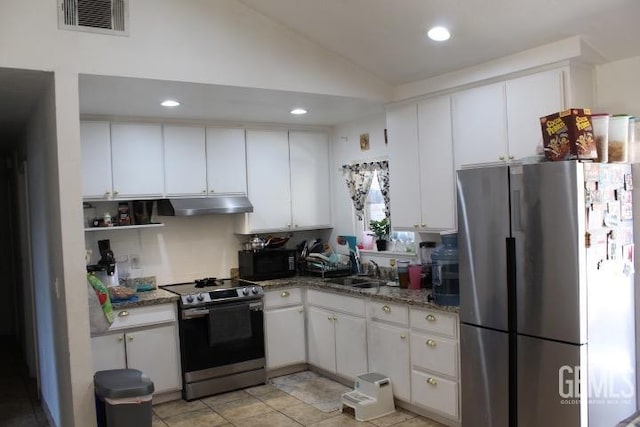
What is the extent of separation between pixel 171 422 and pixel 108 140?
233 centimetres

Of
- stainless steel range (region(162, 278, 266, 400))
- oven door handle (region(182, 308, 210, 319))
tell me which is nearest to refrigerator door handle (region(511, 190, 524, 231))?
stainless steel range (region(162, 278, 266, 400))

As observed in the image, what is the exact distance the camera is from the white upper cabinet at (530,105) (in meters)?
3.39

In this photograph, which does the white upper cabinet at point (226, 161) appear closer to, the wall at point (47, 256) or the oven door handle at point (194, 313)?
the oven door handle at point (194, 313)

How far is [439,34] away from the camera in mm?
3523

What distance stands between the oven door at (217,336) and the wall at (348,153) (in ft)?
4.31

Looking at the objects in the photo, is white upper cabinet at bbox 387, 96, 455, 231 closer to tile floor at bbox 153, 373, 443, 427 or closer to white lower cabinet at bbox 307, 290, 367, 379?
white lower cabinet at bbox 307, 290, 367, 379

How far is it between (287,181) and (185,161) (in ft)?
3.45

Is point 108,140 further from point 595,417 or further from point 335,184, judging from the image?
point 595,417

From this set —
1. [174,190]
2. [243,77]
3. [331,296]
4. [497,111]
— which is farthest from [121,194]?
[497,111]

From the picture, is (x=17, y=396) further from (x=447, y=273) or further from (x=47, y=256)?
(x=447, y=273)

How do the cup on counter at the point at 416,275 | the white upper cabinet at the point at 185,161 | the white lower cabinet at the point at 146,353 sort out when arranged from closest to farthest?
the white lower cabinet at the point at 146,353, the cup on counter at the point at 416,275, the white upper cabinet at the point at 185,161

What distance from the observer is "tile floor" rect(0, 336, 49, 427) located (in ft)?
14.5

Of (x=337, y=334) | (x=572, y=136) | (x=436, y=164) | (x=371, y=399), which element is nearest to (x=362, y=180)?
(x=436, y=164)

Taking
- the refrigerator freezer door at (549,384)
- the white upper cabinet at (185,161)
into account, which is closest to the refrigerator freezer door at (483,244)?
the refrigerator freezer door at (549,384)
